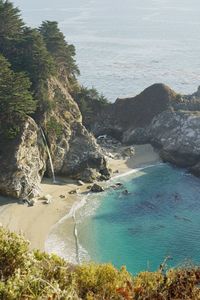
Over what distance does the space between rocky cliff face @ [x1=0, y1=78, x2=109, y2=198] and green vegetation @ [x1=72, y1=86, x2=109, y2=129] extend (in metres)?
6.28

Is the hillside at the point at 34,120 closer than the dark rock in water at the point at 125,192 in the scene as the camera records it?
Yes

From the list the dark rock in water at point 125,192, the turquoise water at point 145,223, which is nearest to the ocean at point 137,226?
the turquoise water at point 145,223

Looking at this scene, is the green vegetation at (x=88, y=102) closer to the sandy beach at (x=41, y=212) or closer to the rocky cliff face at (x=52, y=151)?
the rocky cliff face at (x=52, y=151)

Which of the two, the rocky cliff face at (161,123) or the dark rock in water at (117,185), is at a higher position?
the rocky cliff face at (161,123)

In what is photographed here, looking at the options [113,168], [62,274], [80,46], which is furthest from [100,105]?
[80,46]

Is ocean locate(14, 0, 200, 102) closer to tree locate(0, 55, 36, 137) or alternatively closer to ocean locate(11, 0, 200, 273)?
ocean locate(11, 0, 200, 273)

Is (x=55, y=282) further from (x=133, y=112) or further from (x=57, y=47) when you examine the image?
(x=133, y=112)

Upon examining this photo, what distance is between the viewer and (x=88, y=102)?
69812 millimetres

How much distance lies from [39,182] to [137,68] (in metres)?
71.0

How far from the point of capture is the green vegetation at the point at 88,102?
66.6 metres

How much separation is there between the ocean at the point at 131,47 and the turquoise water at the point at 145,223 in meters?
41.6

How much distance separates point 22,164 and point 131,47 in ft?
315

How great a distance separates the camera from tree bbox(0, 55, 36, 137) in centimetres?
4366

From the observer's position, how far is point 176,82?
3986 inches
